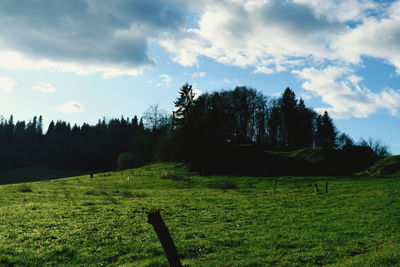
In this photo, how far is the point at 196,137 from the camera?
2699 inches

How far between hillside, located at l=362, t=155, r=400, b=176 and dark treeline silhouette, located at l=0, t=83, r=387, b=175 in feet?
43.9

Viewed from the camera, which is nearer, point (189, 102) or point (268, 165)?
point (268, 165)

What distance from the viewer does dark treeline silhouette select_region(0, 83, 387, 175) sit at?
228 ft

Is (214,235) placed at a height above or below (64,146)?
below

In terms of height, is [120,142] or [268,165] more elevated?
[120,142]

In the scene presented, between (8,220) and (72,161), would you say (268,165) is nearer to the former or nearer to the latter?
(8,220)

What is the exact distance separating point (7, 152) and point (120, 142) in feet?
170

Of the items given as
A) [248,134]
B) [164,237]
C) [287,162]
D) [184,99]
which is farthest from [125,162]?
[164,237]

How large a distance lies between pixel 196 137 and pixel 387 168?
39.0 metres

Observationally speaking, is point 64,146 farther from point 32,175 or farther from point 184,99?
point 184,99

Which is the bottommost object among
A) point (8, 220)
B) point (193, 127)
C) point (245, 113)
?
point (8, 220)

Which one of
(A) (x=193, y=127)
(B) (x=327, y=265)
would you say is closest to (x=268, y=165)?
(A) (x=193, y=127)

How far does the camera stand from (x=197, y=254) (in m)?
12.9

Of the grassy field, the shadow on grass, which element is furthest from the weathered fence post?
the shadow on grass
